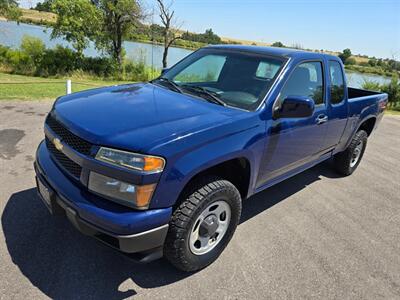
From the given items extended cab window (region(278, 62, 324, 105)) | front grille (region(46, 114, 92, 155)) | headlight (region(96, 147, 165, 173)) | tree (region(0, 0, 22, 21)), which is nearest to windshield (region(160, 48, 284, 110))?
extended cab window (region(278, 62, 324, 105))

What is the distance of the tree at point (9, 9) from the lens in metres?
18.3

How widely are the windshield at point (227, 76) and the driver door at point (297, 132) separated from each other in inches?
9.6

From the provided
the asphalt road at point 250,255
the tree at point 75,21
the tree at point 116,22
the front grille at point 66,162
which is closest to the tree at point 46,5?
the tree at point 75,21

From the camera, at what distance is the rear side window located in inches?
170

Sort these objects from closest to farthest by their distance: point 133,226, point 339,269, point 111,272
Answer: point 133,226
point 111,272
point 339,269

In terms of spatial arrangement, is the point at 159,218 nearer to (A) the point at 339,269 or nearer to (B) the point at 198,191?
(B) the point at 198,191

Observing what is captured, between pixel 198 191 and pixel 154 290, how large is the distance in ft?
2.83

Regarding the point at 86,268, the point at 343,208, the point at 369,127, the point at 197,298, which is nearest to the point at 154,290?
the point at 197,298

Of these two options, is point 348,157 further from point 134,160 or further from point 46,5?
point 46,5

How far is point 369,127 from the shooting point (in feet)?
19.0

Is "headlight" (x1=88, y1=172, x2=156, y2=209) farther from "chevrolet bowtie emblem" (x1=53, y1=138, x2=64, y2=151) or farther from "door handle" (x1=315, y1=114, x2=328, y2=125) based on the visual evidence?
"door handle" (x1=315, y1=114, x2=328, y2=125)

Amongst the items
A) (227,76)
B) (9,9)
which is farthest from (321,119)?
(9,9)

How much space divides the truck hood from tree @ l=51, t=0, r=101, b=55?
1826 centimetres

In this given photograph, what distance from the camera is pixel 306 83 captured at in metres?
3.81
